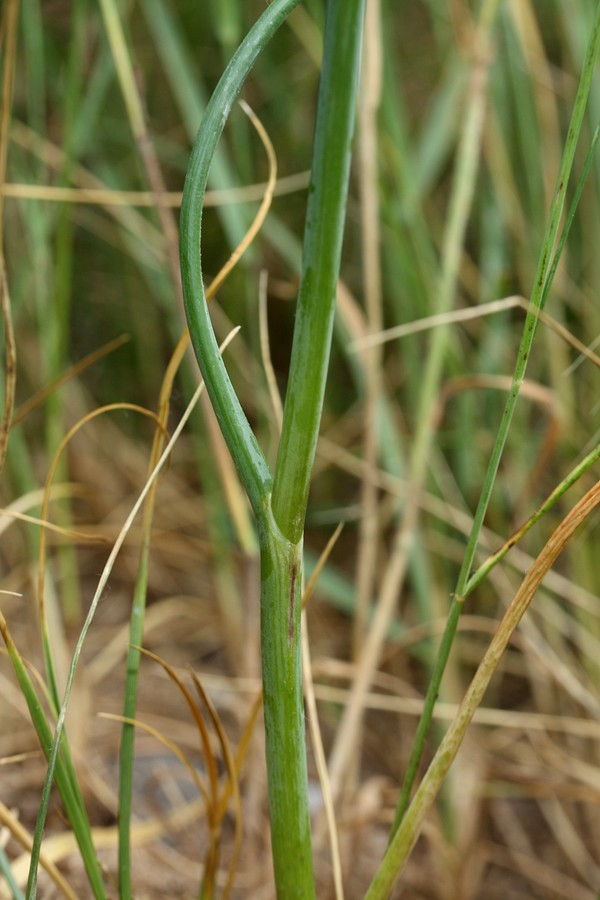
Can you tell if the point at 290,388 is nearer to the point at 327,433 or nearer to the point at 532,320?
the point at 532,320

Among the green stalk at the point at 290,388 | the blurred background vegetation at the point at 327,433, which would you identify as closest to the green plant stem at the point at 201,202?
the green stalk at the point at 290,388

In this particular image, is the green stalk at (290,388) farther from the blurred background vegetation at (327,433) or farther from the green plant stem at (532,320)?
the blurred background vegetation at (327,433)

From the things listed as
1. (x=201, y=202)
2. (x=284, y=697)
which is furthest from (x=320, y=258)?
(x=284, y=697)

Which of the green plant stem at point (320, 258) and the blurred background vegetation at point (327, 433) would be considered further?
the blurred background vegetation at point (327, 433)

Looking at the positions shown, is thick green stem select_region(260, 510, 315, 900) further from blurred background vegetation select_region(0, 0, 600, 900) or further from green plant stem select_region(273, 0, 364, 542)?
blurred background vegetation select_region(0, 0, 600, 900)

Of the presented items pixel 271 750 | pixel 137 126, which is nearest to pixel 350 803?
pixel 271 750

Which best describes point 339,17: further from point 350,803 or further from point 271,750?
point 350,803
